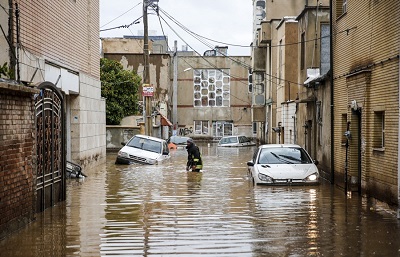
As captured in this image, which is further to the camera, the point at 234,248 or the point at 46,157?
the point at 46,157

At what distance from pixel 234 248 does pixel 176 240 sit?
1.15 m

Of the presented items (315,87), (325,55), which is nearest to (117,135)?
(315,87)

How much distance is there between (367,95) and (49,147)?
7846 mm

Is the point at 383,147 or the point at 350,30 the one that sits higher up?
the point at 350,30

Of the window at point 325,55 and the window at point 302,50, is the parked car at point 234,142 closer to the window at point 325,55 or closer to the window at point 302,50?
the window at point 302,50

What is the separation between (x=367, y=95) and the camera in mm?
16234

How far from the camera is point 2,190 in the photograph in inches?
405

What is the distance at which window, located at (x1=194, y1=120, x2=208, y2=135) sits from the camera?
71.9 meters

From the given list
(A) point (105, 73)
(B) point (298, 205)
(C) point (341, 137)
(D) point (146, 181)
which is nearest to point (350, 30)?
(C) point (341, 137)

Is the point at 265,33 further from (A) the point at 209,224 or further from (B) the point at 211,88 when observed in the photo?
(A) the point at 209,224

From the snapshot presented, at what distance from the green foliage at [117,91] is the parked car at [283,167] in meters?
28.7

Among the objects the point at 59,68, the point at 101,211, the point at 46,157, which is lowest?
the point at 101,211

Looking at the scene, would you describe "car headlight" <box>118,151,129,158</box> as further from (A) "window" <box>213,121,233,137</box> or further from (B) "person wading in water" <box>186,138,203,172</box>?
(A) "window" <box>213,121,233,137</box>

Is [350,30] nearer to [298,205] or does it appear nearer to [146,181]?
[298,205]
